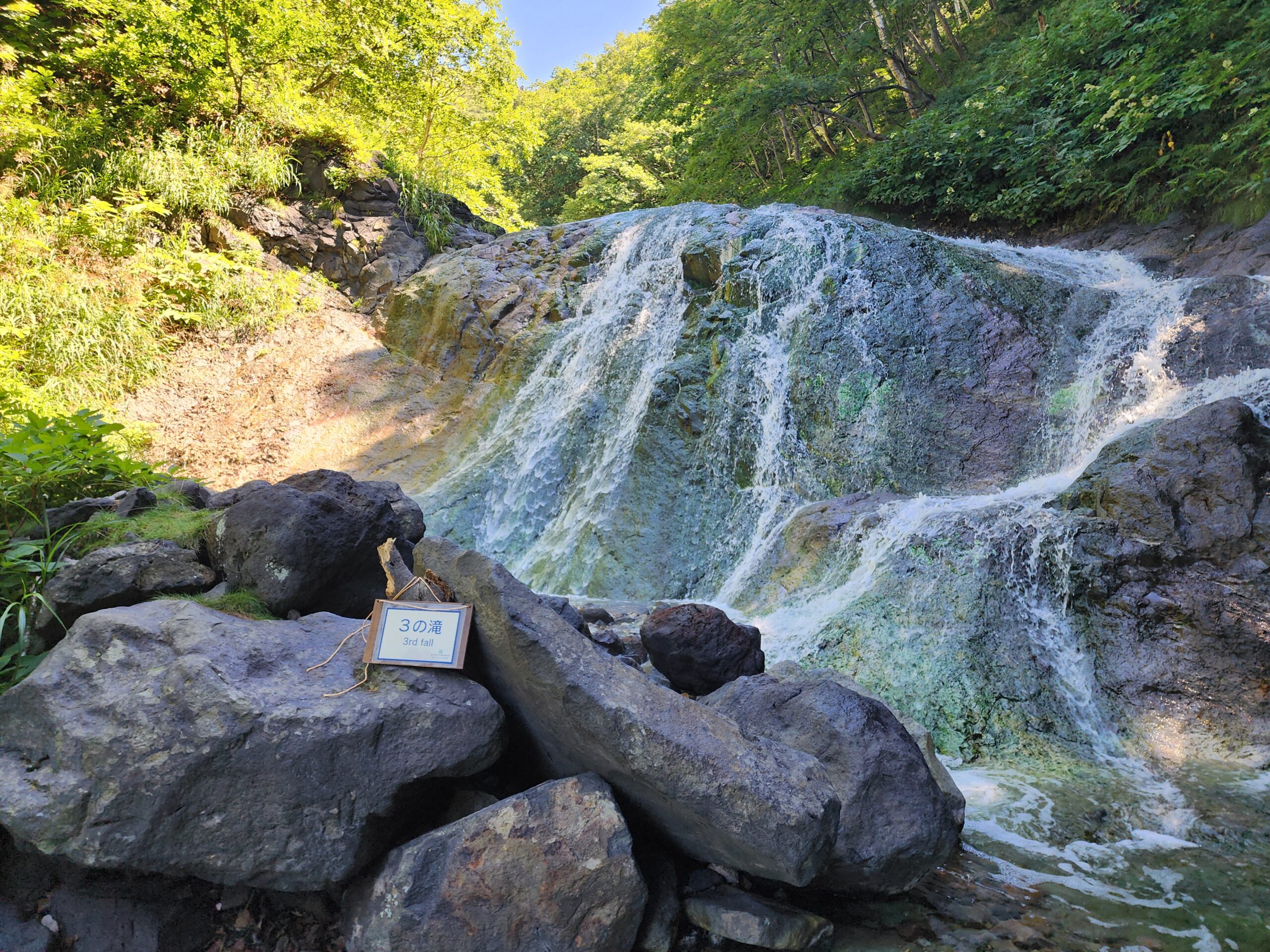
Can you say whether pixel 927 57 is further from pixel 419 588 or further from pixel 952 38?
pixel 419 588

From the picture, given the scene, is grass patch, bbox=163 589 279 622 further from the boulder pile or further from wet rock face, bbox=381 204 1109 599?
wet rock face, bbox=381 204 1109 599

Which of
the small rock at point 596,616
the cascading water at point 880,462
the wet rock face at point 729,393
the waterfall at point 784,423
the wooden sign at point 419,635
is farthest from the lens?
the wet rock face at point 729,393

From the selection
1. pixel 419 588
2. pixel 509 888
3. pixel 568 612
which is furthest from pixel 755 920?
pixel 568 612

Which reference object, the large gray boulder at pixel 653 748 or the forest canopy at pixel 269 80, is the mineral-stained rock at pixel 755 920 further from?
the forest canopy at pixel 269 80

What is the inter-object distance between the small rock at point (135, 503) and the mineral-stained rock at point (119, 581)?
19.2 inches

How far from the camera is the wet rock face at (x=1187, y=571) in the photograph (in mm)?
4371

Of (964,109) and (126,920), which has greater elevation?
(964,109)

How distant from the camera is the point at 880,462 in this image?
7531mm

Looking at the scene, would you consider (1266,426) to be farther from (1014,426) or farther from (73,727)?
(73,727)

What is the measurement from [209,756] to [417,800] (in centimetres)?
64

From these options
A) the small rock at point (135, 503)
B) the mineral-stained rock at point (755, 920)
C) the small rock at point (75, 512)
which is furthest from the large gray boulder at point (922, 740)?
the small rock at point (75, 512)

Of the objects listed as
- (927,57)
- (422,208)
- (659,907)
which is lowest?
(659,907)

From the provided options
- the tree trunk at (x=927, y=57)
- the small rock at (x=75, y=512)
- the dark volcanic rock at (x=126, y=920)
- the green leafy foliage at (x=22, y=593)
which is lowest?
the dark volcanic rock at (x=126, y=920)

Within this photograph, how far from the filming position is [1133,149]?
9.81m
